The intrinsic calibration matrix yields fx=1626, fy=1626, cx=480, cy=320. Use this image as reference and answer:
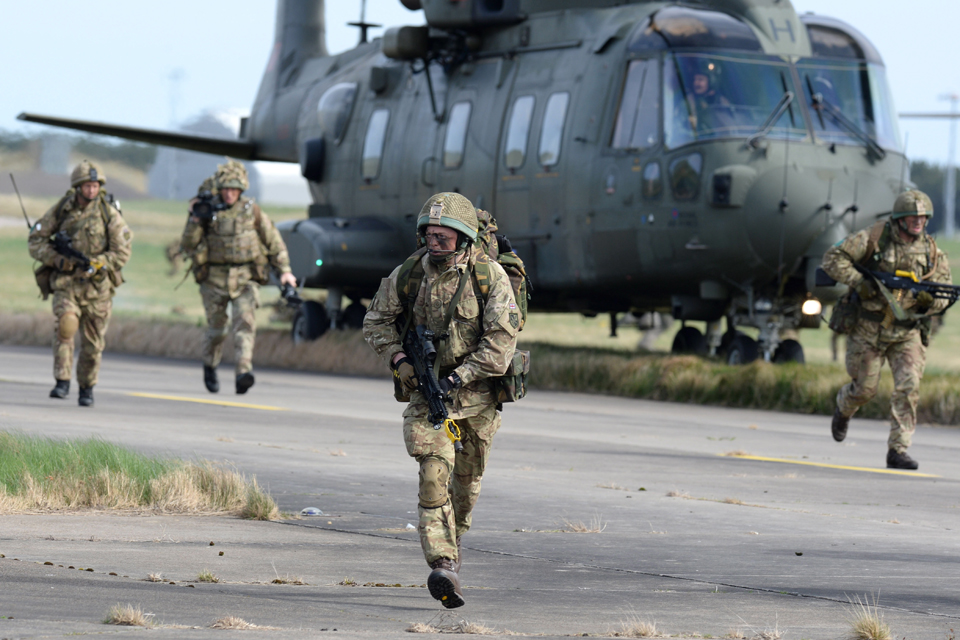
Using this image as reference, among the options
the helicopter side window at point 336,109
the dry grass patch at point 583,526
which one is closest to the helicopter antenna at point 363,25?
the helicopter side window at point 336,109

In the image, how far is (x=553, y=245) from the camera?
19.2m

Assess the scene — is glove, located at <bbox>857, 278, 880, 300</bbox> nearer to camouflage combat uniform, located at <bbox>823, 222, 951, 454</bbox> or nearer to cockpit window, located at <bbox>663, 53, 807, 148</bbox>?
camouflage combat uniform, located at <bbox>823, 222, 951, 454</bbox>

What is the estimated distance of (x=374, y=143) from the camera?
22641 mm

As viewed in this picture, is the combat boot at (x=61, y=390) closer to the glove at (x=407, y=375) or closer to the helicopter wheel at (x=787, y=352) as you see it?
the helicopter wheel at (x=787, y=352)

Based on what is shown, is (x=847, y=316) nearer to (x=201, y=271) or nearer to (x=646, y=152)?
(x=646, y=152)

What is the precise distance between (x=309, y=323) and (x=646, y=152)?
713 cm

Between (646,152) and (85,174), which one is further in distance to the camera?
(646,152)

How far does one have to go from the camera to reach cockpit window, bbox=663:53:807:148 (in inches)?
679

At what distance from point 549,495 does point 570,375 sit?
9805 mm

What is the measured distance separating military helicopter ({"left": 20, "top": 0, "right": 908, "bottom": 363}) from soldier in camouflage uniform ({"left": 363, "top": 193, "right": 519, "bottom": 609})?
32.9ft

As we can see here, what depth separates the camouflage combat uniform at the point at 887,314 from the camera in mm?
12414

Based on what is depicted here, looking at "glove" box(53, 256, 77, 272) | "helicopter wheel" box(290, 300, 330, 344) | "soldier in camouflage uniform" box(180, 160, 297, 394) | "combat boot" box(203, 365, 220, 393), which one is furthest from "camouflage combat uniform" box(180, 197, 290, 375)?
"helicopter wheel" box(290, 300, 330, 344)

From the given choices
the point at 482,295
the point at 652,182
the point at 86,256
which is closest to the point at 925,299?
the point at 652,182

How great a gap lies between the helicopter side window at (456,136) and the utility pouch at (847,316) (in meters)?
8.61
